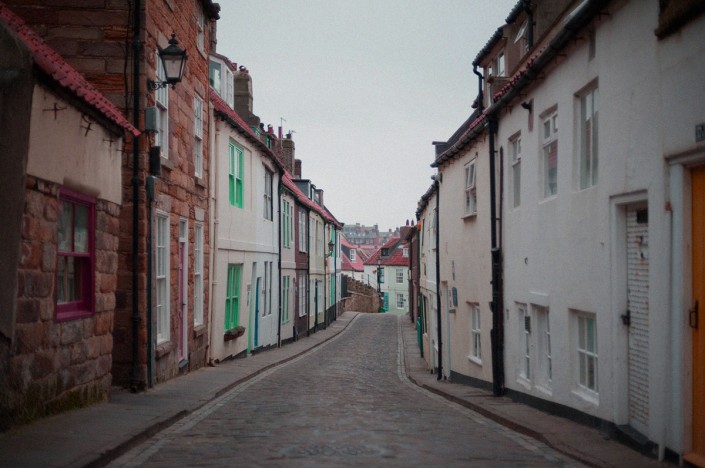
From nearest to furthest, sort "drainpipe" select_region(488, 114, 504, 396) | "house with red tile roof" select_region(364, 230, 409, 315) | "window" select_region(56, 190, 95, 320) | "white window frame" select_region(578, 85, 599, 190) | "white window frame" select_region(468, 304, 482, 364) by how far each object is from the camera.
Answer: "window" select_region(56, 190, 95, 320), "white window frame" select_region(578, 85, 599, 190), "drainpipe" select_region(488, 114, 504, 396), "white window frame" select_region(468, 304, 482, 364), "house with red tile roof" select_region(364, 230, 409, 315)

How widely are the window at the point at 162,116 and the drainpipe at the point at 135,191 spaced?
38.9 inches

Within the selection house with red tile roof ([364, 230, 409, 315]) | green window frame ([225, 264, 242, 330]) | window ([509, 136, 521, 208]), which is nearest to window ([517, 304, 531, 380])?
window ([509, 136, 521, 208])

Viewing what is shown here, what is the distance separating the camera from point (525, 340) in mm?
14656

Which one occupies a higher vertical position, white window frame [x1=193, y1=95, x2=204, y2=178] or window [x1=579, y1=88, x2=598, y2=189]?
white window frame [x1=193, y1=95, x2=204, y2=178]

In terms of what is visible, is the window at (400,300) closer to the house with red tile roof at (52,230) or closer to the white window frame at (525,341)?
the white window frame at (525,341)

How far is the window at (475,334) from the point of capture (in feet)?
62.5

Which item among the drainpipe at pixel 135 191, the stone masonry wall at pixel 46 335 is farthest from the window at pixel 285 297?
the stone masonry wall at pixel 46 335

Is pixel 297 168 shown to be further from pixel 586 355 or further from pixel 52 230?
pixel 52 230

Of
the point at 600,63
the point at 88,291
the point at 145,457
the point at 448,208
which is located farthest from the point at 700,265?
the point at 448,208

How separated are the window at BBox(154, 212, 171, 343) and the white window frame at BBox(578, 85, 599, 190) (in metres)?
7.71

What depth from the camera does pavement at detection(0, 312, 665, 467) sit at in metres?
8.00

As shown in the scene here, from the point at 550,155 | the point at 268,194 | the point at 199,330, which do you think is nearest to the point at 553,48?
the point at 550,155

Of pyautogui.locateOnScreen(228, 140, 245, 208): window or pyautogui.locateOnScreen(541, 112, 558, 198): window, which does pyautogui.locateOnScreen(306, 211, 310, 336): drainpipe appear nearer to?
pyautogui.locateOnScreen(228, 140, 245, 208): window

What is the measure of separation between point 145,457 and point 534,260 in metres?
7.26
